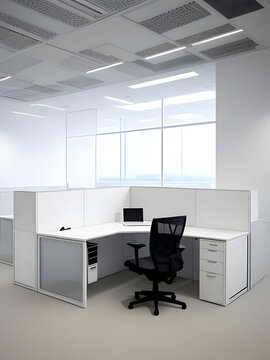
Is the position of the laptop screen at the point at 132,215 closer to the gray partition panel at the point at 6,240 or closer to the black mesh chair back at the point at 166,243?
the black mesh chair back at the point at 166,243

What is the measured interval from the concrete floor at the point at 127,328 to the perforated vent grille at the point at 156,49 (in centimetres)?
314

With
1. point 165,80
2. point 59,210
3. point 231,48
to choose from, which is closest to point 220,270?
point 59,210

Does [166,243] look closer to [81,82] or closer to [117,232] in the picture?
[117,232]

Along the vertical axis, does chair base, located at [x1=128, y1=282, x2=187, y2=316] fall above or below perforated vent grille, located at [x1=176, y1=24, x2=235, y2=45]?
below

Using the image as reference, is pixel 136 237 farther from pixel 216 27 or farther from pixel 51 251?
pixel 216 27

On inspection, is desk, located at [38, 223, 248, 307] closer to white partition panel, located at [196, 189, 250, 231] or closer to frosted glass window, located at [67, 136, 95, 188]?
white partition panel, located at [196, 189, 250, 231]

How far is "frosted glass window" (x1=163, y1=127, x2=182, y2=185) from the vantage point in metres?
7.05

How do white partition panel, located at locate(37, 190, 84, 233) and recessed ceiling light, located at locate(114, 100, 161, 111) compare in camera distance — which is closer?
white partition panel, located at locate(37, 190, 84, 233)

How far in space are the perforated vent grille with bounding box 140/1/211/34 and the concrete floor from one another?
3115 millimetres

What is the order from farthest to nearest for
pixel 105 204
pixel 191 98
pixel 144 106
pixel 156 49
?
pixel 144 106 < pixel 191 98 < pixel 105 204 < pixel 156 49

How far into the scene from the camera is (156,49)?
4.58 meters

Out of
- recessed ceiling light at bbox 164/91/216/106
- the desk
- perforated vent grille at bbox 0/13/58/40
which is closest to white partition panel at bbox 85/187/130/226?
the desk

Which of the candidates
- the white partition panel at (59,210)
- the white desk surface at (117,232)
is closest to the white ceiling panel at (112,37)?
the white partition panel at (59,210)

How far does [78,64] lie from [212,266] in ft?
11.4
